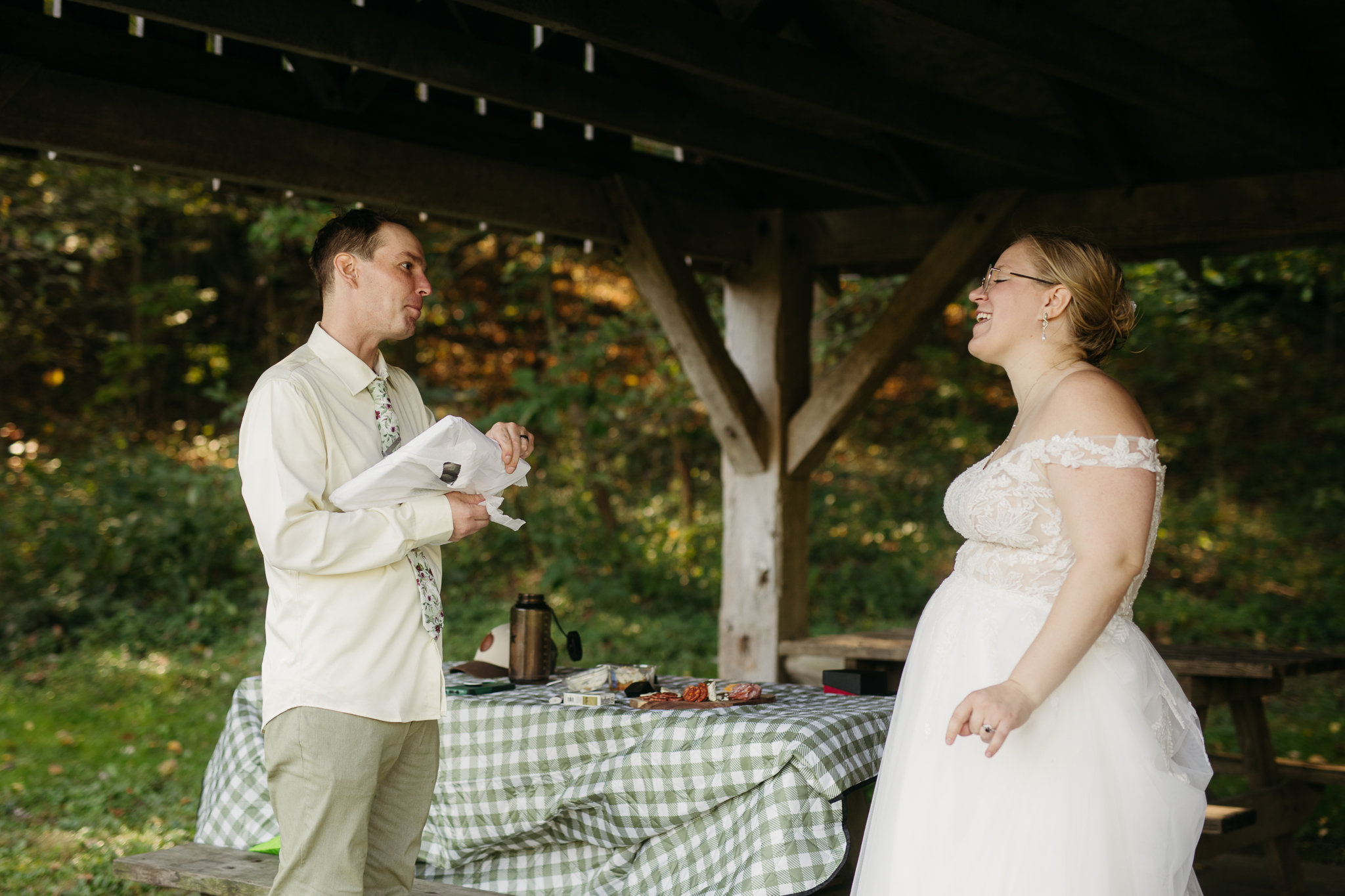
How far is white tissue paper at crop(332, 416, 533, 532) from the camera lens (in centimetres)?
227

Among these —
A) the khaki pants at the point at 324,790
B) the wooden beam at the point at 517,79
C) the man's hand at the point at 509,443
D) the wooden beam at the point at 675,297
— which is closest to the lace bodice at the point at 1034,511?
the man's hand at the point at 509,443

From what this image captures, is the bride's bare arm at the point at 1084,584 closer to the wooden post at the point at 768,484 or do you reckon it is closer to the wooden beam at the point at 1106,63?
the wooden beam at the point at 1106,63

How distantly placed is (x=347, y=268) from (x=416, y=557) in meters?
0.60

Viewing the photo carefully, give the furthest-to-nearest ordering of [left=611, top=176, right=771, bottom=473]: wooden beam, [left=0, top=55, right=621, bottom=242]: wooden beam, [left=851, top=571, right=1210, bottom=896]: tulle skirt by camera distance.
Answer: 1. [left=611, top=176, right=771, bottom=473]: wooden beam
2. [left=0, top=55, right=621, bottom=242]: wooden beam
3. [left=851, top=571, right=1210, bottom=896]: tulle skirt

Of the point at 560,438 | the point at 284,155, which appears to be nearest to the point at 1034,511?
the point at 284,155

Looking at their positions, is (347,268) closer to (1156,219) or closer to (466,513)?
(466,513)

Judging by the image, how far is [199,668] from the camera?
7949 millimetres

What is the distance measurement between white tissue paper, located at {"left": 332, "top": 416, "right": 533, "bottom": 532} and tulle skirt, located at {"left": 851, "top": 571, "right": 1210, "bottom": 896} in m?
0.92

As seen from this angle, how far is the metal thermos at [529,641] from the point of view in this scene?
3555 mm

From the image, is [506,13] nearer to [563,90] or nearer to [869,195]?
[563,90]

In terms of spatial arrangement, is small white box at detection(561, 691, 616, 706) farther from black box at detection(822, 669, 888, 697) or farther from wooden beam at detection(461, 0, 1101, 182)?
wooden beam at detection(461, 0, 1101, 182)

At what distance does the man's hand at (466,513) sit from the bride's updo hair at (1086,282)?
3.81ft

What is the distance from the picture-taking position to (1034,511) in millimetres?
2068

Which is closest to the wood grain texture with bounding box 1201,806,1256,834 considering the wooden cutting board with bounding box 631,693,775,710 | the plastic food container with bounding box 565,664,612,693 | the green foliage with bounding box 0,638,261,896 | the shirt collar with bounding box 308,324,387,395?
the wooden cutting board with bounding box 631,693,775,710
